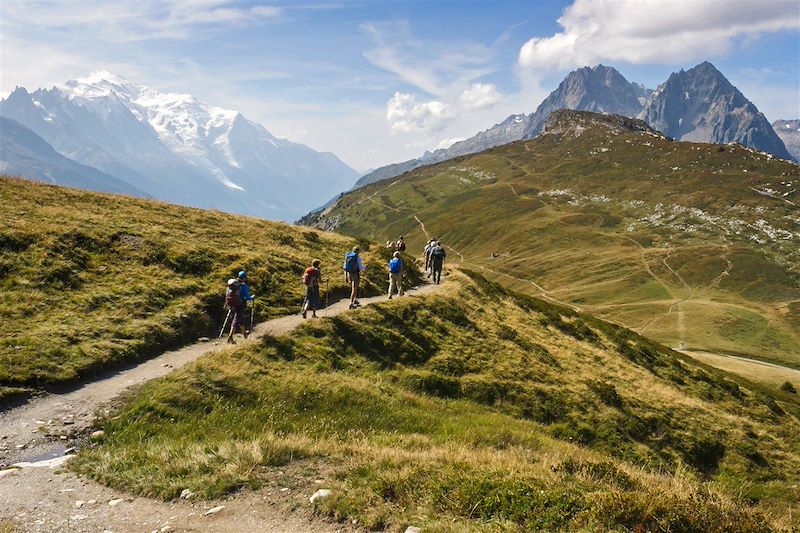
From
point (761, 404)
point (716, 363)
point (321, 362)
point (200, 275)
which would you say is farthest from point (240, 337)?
point (716, 363)

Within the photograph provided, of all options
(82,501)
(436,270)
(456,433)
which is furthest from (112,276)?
(436,270)

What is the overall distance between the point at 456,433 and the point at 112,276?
63.7ft

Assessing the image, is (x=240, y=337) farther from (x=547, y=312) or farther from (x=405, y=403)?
(x=547, y=312)

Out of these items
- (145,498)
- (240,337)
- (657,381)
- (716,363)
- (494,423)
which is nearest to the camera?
(145,498)

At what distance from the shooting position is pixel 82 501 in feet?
33.8

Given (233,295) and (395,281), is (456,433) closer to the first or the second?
(233,295)

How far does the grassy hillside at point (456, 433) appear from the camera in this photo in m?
9.49

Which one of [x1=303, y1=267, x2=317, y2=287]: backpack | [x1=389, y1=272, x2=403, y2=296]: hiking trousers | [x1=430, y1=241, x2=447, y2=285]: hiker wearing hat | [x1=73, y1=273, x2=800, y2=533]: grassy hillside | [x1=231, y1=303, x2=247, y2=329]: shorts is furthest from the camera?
[x1=430, y1=241, x2=447, y2=285]: hiker wearing hat

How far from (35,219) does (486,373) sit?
27.1 metres

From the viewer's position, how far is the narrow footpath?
30.7 feet

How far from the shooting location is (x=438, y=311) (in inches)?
1253

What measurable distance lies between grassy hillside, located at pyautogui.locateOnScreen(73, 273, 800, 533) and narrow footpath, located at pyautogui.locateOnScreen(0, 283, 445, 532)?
44 cm

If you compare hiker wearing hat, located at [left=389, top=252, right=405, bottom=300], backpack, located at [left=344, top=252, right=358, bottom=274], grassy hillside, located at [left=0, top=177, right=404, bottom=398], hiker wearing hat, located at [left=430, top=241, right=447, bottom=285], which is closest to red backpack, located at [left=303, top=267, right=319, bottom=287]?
grassy hillside, located at [left=0, top=177, right=404, bottom=398]

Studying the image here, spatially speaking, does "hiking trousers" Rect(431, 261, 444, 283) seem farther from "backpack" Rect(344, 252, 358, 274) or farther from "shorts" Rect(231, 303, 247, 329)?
"shorts" Rect(231, 303, 247, 329)
